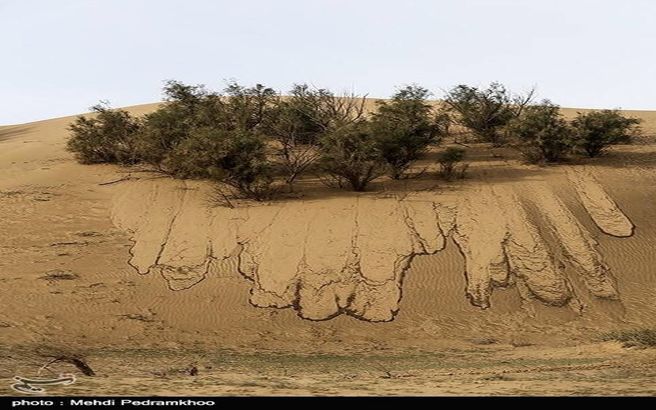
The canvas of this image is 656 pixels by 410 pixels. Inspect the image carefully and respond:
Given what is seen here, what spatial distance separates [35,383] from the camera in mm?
7043

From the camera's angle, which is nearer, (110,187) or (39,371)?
(39,371)

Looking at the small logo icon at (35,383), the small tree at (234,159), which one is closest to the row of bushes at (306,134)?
the small tree at (234,159)

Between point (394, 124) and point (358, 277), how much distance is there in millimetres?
7849

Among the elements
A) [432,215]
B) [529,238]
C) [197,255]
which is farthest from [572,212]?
[197,255]

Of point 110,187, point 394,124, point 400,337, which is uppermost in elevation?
point 394,124

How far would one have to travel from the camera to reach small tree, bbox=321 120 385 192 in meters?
18.3

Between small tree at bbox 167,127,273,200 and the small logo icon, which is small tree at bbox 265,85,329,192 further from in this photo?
the small logo icon

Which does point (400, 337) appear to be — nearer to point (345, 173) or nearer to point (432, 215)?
point (432, 215)

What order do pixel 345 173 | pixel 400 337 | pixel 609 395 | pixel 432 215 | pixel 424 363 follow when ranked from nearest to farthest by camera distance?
pixel 609 395
pixel 424 363
pixel 400 337
pixel 432 215
pixel 345 173

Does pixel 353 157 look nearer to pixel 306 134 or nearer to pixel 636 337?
pixel 306 134

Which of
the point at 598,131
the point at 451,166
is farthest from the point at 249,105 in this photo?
the point at 598,131

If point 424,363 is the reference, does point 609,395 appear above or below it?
above

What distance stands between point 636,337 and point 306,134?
1514cm

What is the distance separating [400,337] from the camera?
1167 cm
